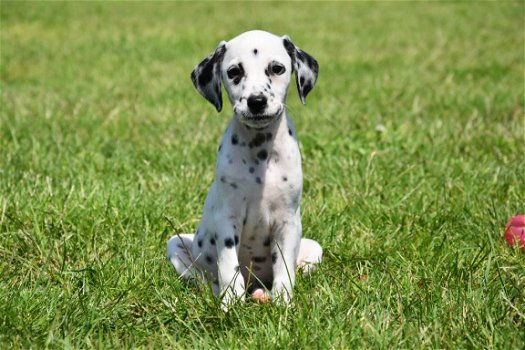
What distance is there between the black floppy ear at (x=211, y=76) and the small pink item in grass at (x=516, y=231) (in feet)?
6.53

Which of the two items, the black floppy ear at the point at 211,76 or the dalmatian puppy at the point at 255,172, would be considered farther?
the black floppy ear at the point at 211,76

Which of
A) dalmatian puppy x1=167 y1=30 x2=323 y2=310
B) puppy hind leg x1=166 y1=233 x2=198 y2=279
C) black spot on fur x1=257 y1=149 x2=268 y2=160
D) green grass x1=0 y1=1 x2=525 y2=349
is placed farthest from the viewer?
puppy hind leg x1=166 y1=233 x2=198 y2=279

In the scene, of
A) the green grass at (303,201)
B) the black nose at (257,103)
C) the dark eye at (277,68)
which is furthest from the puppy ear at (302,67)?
the green grass at (303,201)

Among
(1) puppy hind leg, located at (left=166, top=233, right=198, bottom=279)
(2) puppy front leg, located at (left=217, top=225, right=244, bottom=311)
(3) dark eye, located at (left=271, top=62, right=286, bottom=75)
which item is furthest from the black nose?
(1) puppy hind leg, located at (left=166, top=233, right=198, bottom=279)

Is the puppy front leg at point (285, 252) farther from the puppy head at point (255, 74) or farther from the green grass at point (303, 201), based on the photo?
the puppy head at point (255, 74)

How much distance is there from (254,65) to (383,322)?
1.42m

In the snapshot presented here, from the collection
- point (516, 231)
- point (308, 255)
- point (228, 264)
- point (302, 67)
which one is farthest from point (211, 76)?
point (516, 231)

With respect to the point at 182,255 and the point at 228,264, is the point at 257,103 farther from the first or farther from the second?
the point at 182,255

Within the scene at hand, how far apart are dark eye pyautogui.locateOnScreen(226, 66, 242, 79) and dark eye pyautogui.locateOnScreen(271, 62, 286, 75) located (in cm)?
18

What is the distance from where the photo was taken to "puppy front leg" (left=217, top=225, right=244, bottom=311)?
149 inches

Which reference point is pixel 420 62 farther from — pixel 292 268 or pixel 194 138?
pixel 292 268

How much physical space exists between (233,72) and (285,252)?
3.31ft

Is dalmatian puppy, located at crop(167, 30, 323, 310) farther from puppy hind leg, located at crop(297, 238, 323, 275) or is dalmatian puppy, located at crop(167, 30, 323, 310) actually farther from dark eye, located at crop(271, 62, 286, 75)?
puppy hind leg, located at crop(297, 238, 323, 275)

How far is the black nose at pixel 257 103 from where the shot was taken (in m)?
3.54
